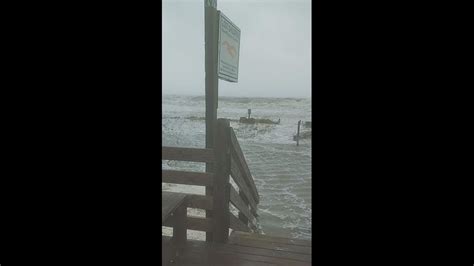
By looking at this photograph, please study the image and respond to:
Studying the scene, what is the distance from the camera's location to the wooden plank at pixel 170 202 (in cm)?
171

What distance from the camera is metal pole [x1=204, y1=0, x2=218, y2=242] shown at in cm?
205

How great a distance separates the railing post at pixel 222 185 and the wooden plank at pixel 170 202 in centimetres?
23

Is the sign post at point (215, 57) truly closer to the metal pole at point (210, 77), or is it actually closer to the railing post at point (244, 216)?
the metal pole at point (210, 77)

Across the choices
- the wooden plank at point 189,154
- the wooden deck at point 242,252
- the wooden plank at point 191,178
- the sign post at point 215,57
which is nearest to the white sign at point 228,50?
the sign post at point 215,57

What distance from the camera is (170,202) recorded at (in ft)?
6.06

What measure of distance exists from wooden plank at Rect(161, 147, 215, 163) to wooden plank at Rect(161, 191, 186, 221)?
0.74 ft

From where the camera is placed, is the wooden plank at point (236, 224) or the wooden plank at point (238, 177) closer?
the wooden plank at point (238, 177)

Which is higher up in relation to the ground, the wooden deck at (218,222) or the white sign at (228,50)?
the white sign at (228,50)

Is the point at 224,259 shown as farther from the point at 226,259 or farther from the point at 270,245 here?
the point at 270,245

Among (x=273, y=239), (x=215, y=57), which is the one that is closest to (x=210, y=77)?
(x=215, y=57)
